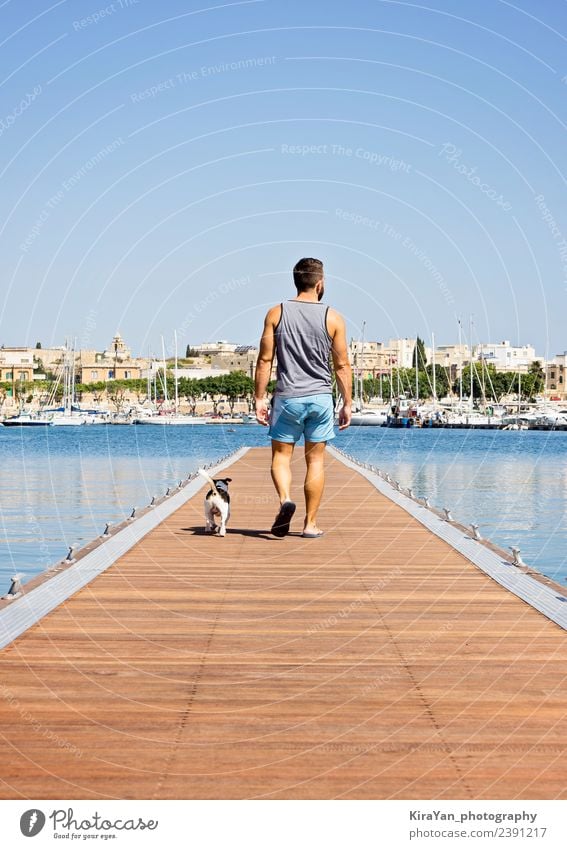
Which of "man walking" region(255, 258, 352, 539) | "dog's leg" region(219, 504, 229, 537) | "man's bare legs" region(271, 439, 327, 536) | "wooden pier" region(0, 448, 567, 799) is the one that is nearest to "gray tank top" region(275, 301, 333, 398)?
"man walking" region(255, 258, 352, 539)

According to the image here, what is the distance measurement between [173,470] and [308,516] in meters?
39.6

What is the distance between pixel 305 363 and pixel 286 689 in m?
5.34

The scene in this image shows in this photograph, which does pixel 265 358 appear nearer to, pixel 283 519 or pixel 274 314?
pixel 274 314

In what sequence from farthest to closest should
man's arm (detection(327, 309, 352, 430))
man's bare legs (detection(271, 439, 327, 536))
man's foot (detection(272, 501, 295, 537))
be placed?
man's foot (detection(272, 501, 295, 537)), man's bare legs (detection(271, 439, 327, 536)), man's arm (detection(327, 309, 352, 430))

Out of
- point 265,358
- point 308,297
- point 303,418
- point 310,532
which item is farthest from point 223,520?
point 308,297

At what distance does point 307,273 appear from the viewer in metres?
11.3

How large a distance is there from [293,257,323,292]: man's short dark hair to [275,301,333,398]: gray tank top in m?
0.18

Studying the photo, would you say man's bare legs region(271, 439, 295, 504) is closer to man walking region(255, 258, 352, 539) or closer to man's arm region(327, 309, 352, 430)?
man walking region(255, 258, 352, 539)

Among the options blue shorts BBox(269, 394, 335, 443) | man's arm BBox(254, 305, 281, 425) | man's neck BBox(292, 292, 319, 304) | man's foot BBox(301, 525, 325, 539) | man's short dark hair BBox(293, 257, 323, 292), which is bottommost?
man's foot BBox(301, 525, 325, 539)

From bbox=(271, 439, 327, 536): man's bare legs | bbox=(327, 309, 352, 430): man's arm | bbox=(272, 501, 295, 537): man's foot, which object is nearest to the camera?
bbox=(327, 309, 352, 430): man's arm

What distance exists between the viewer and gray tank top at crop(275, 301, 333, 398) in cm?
1128

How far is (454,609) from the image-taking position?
894 cm

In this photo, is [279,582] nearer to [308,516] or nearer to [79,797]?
[308,516]

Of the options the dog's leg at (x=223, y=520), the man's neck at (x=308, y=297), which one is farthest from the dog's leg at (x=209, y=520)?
the man's neck at (x=308, y=297)
